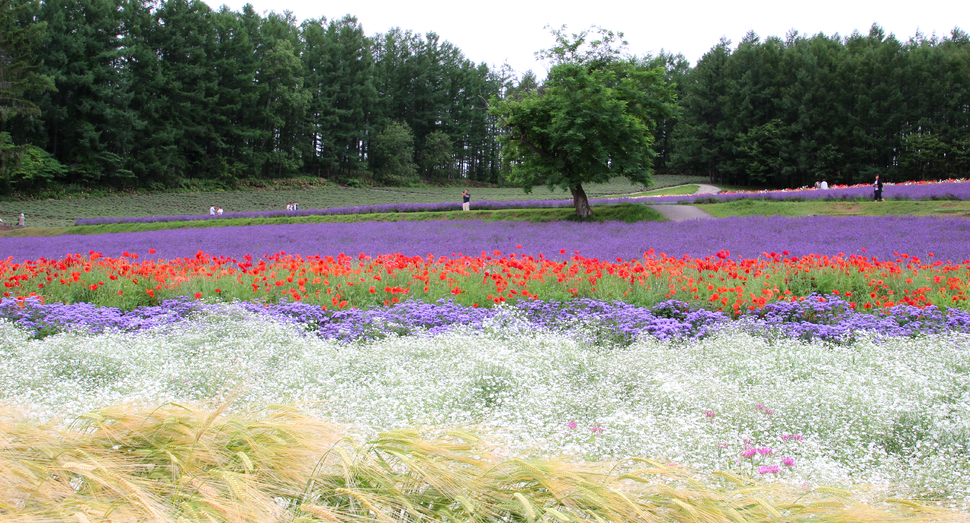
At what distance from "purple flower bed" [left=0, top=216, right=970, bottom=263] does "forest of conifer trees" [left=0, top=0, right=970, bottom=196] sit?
72.3 feet

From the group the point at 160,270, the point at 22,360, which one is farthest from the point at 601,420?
the point at 160,270

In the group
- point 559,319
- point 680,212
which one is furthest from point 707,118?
point 559,319

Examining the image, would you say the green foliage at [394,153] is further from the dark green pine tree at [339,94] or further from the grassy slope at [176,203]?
the grassy slope at [176,203]

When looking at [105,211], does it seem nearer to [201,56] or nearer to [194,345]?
[201,56]

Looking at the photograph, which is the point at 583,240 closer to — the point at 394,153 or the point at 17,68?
the point at 17,68

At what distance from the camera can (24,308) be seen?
275 inches

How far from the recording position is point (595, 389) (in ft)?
14.0

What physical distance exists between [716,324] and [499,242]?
1111cm

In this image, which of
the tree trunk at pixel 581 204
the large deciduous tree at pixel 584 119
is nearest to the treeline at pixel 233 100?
the large deciduous tree at pixel 584 119

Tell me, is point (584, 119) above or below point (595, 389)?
above

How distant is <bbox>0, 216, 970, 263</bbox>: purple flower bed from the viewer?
1323 cm

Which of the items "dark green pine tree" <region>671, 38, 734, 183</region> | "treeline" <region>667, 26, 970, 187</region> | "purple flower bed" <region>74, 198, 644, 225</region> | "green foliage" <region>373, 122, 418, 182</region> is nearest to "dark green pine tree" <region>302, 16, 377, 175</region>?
"green foliage" <region>373, 122, 418, 182</region>

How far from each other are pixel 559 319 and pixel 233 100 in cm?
6346

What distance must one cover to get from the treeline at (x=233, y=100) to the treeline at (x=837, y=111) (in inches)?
1340
